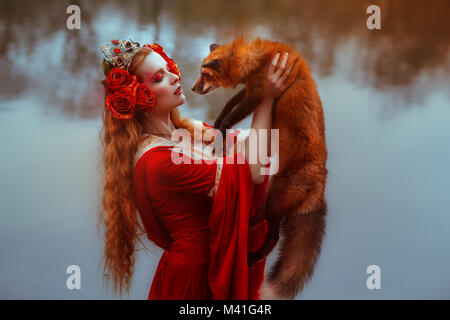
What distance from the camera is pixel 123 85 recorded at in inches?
89.0

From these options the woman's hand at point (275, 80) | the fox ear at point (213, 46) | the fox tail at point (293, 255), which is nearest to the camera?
the woman's hand at point (275, 80)

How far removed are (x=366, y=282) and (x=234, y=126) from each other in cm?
123

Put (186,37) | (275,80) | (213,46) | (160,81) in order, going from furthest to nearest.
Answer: (186,37) → (213,46) → (160,81) → (275,80)

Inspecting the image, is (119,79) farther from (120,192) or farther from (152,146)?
(120,192)

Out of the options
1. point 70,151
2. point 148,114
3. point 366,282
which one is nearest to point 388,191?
point 366,282

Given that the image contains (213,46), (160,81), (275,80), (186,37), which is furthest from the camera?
(186,37)

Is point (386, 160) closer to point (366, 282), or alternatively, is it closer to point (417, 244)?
point (417, 244)

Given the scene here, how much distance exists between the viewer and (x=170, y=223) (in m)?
2.31

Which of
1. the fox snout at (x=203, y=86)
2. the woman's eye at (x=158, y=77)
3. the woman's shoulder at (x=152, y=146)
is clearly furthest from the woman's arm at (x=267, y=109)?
the woman's eye at (x=158, y=77)

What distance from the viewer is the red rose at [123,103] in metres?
2.26

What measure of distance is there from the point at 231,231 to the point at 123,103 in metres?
0.86

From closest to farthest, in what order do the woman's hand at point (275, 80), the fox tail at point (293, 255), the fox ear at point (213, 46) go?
the woman's hand at point (275, 80) → the fox tail at point (293, 255) → the fox ear at point (213, 46)

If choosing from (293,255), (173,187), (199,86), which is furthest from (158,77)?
(293,255)

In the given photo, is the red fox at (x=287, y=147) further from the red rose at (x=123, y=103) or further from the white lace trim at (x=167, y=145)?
the red rose at (x=123, y=103)
